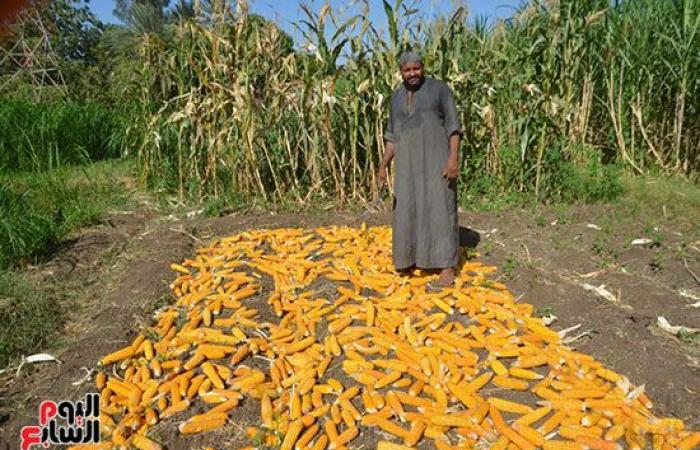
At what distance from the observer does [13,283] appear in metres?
4.07

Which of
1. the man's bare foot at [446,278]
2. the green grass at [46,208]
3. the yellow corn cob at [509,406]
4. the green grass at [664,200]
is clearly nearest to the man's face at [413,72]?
the man's bare foot at [446,278]

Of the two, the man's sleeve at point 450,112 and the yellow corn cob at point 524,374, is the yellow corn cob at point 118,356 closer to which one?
the yellow corn cob at point 524,374

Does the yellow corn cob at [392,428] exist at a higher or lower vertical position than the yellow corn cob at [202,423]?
lower

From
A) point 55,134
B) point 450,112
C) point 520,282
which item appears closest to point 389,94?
point 450,112

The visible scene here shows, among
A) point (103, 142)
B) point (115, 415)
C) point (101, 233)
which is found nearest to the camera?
point (115, 415)

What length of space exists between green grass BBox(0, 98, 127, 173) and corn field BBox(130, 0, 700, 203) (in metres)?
2.45

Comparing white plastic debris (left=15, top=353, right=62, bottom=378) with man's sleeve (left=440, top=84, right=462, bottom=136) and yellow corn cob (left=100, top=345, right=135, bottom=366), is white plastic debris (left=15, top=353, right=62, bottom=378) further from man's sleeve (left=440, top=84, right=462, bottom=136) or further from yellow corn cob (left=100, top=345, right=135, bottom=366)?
Answer: man's sleeve (left=440, top=84, right=462, bottom=136)

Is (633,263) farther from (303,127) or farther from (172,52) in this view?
(172,52)

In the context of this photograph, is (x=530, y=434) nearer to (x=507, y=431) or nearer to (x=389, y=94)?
(x=507, y=431)

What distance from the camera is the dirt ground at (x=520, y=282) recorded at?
284 cm

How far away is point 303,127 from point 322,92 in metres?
0.45

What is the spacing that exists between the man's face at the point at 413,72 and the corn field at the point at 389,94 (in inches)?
80.9

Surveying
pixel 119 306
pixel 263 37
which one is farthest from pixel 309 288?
pixel 263 37

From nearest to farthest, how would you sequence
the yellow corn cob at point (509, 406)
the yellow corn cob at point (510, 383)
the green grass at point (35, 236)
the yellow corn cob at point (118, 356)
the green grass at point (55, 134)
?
1. the yellow corn cob at point (509, 406)
2. the yellow corn cob at point (510, 383)
3. the yellow corn cob at point (118, 356)
4. the green grass at point (35, 236)
5. the green grass at point (55, 134)
